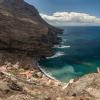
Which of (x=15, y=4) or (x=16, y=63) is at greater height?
(x=15, y=4)

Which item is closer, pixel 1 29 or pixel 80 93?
pixel 80 93

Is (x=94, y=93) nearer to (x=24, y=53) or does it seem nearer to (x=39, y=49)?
(x=24, y=53)

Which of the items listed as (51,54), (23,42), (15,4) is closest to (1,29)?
(23,42)

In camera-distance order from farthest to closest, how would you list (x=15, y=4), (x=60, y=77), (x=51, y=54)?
(x=15, y=4) < (x=51, y=54) < (x=60, y=77)

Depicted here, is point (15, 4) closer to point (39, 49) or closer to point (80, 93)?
point (39, 49)

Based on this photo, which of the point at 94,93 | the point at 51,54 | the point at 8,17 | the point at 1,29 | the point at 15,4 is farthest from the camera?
the point at 15,4

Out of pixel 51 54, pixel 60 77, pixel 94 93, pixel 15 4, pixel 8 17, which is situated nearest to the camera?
pixel 94 93

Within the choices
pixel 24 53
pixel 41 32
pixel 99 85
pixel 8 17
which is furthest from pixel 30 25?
pixel 99 85

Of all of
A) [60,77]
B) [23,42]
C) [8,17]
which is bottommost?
[60,77]

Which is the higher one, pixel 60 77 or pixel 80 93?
pixel 80 93
